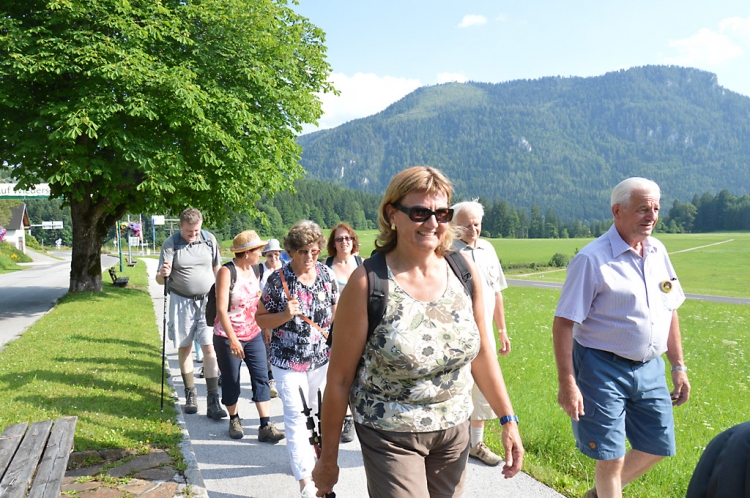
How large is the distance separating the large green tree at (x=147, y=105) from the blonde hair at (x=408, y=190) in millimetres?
12701

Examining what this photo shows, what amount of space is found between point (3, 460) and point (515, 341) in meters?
9.76

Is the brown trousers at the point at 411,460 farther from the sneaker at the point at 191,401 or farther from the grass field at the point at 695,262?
the grass field at the point at 695,262

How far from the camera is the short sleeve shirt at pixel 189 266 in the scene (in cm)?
675

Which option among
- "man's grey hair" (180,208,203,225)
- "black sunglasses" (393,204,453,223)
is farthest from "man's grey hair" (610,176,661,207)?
"man's grey hair" (180,208,203,225)

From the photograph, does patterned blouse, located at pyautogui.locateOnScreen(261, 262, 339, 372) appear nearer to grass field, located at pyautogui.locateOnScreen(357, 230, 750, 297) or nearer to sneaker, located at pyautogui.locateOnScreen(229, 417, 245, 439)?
sneaker, located at pyautogui.locateOnScreen(229, 417, 245, 439)

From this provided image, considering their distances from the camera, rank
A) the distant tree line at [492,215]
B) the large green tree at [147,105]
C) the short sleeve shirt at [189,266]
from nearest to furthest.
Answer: the short sleeve shirt at [189,266] < the large green tree at [147,105] < the distant tree line at [492,215]

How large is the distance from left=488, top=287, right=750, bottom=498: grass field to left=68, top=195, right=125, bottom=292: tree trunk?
13.0 m

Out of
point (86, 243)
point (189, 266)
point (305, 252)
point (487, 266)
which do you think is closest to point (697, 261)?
point (86, 243)

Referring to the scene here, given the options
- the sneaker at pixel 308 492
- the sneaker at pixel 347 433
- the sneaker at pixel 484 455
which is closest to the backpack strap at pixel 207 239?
the sneaker at pixel 347 433

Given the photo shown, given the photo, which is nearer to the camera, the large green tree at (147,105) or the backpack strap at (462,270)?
the backpack strap at (462,270)

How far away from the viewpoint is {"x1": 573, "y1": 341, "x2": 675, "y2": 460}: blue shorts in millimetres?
3420

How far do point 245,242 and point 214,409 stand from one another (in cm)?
199

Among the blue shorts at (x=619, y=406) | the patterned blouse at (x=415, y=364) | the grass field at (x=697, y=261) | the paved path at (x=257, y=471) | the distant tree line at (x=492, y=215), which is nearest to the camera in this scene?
the patterned blouse at (x=415, y=364)

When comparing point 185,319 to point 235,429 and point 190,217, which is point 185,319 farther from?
point 235,429
